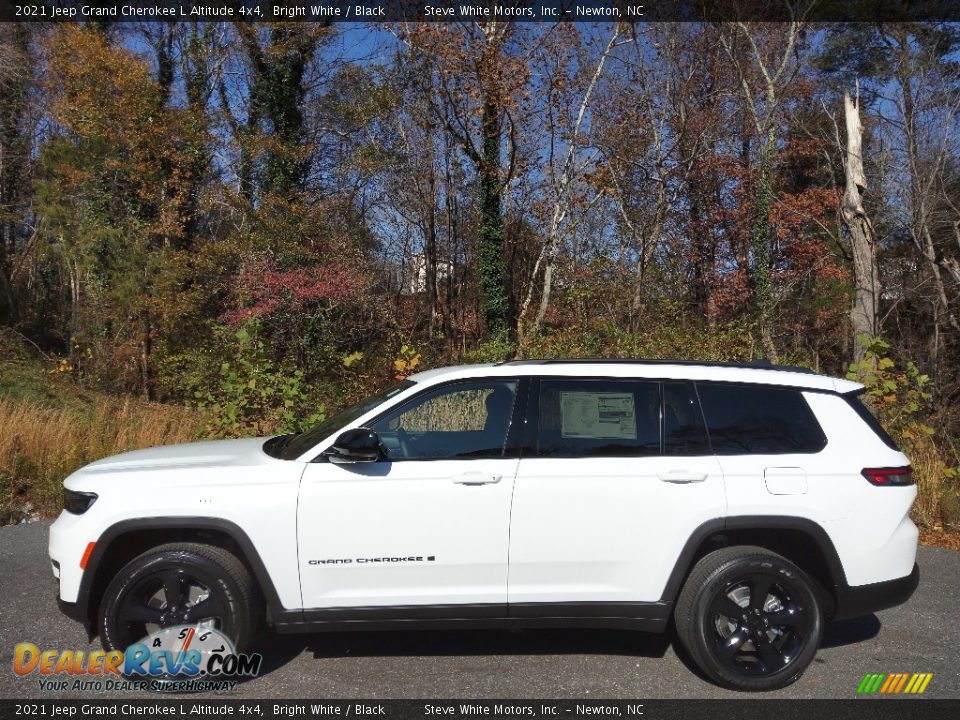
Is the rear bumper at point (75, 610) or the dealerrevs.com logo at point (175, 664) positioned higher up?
the rear bumper at point (75, 610)

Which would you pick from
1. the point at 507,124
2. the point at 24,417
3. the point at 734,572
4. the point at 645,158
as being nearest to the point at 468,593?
the point at 734,572

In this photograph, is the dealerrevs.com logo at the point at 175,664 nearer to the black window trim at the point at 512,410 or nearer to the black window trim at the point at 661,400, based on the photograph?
the black window trim at the point at 512,410

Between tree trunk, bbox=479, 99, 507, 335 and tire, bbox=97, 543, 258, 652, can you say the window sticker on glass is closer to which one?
tire, bbox=97, 543, 258, 652

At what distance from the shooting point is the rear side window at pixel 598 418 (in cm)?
425

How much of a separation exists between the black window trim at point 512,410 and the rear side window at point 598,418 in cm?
11

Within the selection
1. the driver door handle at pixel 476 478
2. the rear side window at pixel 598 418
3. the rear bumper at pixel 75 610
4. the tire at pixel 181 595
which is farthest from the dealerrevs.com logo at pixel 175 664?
the rear side window at pixel 598 418

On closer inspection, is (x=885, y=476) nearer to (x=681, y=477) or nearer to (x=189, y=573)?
(x=681, y=477)

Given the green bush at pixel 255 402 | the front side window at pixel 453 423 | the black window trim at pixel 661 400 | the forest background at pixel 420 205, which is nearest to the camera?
the black window trim at pixel 661 400

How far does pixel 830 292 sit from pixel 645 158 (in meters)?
6.42

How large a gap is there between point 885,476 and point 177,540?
3.81 meters

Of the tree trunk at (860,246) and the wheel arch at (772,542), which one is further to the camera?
the tree trunk at (860,246)

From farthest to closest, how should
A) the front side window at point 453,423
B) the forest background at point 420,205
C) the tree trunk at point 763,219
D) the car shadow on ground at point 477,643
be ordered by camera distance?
the tree trunk at point 763,219, the forest background at point 420,205, the car shadow on ground at point 477,643, the front side window at point 453,423

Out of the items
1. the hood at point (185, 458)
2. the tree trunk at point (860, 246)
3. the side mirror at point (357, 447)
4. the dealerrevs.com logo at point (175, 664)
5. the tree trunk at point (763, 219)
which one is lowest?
the dealerrevs.com logo at point (175, 664)

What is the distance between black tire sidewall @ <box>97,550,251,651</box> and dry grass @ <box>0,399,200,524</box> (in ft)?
14.7
